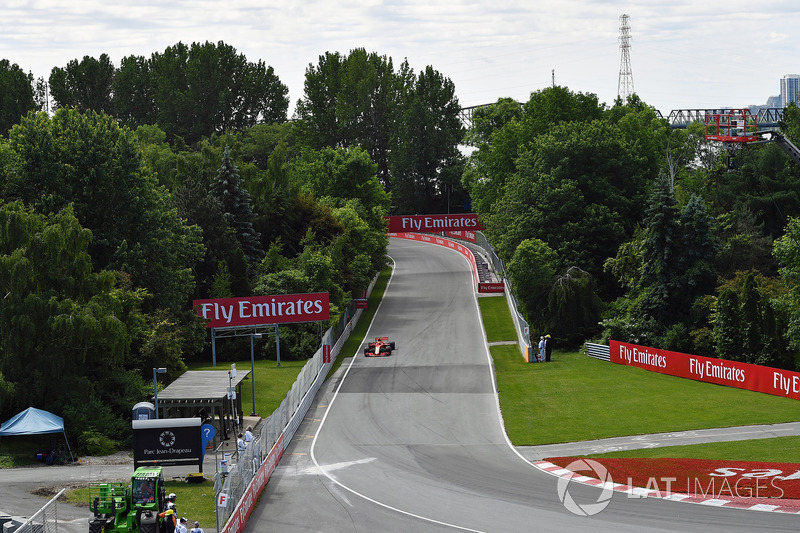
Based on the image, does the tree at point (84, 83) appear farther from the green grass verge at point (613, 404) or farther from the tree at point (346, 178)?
the green grass verge at point (613, 404)

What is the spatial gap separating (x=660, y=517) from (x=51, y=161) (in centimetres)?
4304

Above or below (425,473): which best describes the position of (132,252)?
above

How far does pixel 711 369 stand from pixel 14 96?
11109cm

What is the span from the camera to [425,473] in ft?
110

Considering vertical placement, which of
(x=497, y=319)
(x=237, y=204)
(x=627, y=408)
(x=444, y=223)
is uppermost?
(x=237, y=204)

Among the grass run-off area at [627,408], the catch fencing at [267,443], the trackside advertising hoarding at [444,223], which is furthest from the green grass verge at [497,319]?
the trackside advertising hoarding at [444,223]

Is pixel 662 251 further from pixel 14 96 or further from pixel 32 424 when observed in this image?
pixel 14 96

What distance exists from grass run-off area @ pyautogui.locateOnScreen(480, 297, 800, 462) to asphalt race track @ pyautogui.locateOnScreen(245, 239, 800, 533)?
1.48 meters

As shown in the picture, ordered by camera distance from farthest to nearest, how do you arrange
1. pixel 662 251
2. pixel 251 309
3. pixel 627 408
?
1. pixel 662 251
2. pixel 251 309
3. pixel 627 408

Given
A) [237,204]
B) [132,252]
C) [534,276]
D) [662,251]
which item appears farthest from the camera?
[237,204]

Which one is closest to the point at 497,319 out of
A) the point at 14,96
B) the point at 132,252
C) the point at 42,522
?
the point at 132,252

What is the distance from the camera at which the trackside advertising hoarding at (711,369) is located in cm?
4491

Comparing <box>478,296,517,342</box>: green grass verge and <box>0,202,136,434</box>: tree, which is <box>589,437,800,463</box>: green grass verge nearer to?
<box>0,202,136,434</box>: tree

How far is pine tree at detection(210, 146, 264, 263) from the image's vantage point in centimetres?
7669
